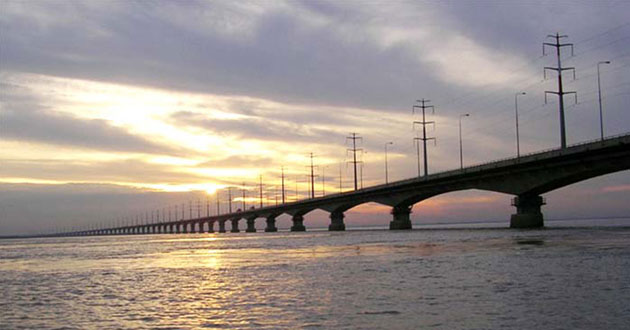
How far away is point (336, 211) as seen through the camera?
549 ft

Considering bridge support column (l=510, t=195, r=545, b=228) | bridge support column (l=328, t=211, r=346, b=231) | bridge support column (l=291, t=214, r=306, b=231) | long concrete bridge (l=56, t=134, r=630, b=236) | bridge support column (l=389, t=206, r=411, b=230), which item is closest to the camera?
long concrete bridge (l=56, t=134, r=630, b=236)

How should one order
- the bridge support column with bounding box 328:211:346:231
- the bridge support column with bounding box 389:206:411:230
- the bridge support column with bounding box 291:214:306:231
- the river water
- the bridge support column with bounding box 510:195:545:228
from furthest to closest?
1. the bridge support column with bounding box 291:214:306:231
2. the bridge support column with bounding box 328:211:346:231
3. the bridge support column with bounding box 389:206:411:230
4. the bridge support column with bounding box 510:195:545:228
5. the river water

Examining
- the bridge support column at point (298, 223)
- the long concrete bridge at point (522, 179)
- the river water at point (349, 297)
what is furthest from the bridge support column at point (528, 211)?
the bridge support column at point (298, 223)

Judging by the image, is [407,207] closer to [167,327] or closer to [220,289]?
[220,289]

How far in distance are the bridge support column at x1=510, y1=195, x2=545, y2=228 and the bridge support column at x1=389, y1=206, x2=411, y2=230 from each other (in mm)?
42988

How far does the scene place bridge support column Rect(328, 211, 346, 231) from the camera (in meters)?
170

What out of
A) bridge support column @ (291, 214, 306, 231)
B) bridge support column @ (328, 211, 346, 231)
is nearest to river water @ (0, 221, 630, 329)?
bridge support column @ (328, 211, 346, 231)

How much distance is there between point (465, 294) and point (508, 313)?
12.8 feet

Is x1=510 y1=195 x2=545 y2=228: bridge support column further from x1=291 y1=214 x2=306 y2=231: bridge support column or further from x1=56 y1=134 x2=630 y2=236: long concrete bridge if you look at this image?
x1=291 y1=214 x2=306 y2=231: bridge support column

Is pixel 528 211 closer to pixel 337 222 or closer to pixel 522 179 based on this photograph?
pixel 522 179

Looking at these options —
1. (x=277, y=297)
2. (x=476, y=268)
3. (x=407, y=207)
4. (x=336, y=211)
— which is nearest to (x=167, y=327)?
(x=277, y=297)

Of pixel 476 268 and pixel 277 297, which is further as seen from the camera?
pixel 476 268

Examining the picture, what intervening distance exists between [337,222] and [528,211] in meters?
79.4

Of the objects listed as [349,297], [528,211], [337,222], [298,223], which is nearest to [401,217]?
[337,222]
